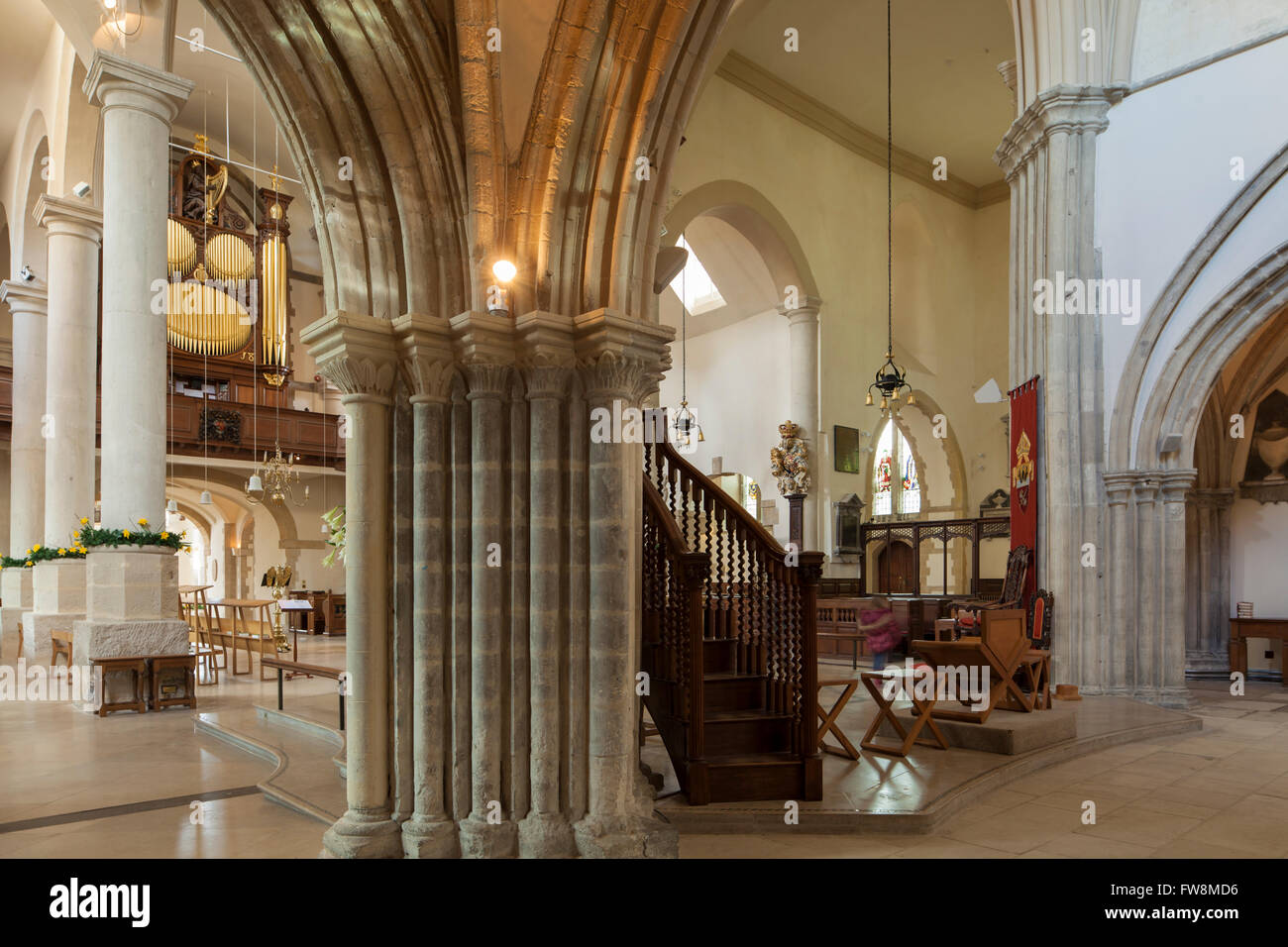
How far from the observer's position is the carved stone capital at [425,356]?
396 centimetres

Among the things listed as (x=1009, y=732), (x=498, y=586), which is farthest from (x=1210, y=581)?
(x=498, y=586)

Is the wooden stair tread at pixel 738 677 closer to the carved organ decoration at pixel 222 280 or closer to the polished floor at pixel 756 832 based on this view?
the polished floor at pixel 756 832

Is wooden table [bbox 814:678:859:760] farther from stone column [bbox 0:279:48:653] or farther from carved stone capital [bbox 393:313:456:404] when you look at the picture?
stone column [bbox 0:279:48:653]

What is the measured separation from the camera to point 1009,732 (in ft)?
18.3

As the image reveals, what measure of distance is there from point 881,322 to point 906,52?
4.60m

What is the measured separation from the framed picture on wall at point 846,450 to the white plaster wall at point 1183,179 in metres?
6.70

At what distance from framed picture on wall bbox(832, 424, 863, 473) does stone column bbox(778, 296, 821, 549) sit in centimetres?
38

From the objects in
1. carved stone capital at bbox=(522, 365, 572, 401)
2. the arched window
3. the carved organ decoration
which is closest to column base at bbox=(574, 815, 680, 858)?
carved stone capital at bbox=(522, 365, 572, 401)

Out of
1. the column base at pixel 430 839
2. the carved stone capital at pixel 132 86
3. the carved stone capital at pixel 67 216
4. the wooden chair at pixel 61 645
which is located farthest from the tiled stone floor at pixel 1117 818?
the carved stone capital at pixel 67 216

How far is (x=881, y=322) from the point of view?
16688 millimetres

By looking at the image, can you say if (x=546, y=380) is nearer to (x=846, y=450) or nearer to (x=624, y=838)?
(x=624, y=838)

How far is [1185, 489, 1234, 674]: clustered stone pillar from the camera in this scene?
1168 cm

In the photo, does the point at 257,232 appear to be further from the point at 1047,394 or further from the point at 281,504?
the point at 1047,394
